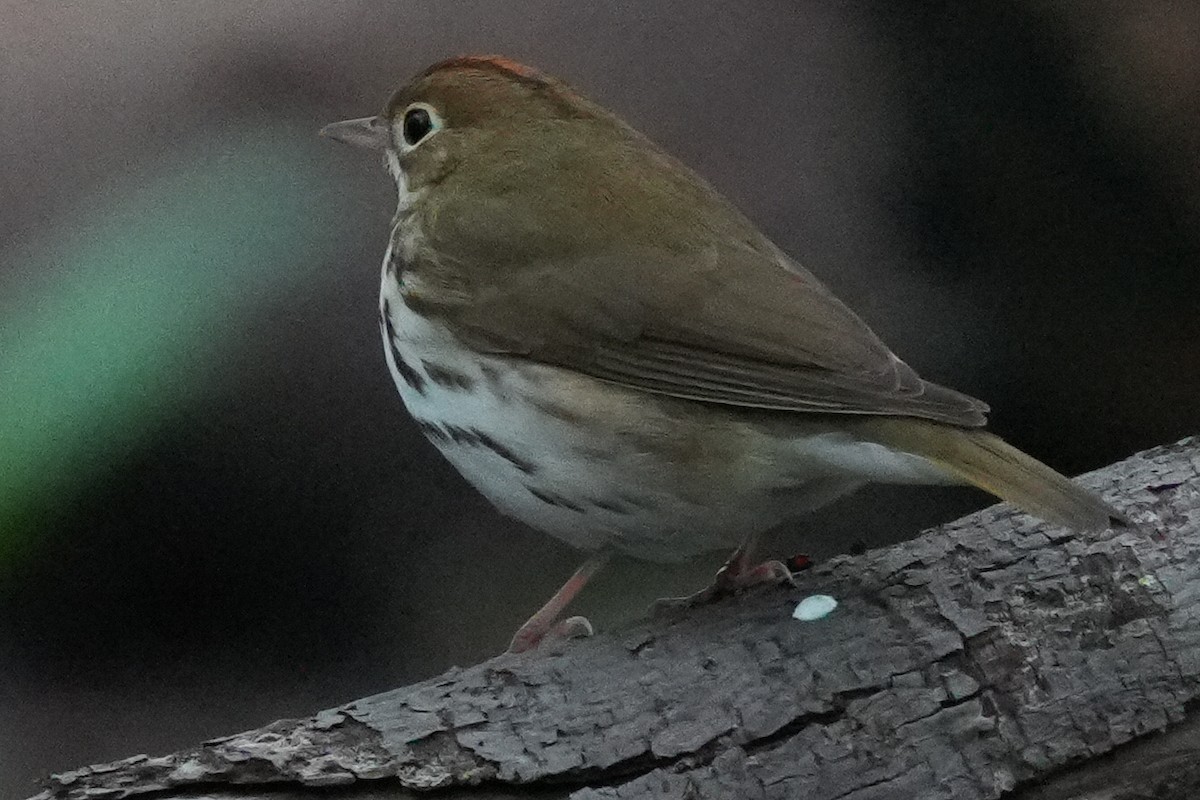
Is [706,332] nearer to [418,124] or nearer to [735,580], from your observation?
[735,580]

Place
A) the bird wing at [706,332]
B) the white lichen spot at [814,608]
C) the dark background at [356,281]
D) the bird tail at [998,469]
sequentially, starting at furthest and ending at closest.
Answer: the dark background at [356,281]
the white lichen spot at [814,608]
the bird wing at [706,332]
the bird tail at [998,469]

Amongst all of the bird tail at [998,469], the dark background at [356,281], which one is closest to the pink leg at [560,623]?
the dark background at [356,281]

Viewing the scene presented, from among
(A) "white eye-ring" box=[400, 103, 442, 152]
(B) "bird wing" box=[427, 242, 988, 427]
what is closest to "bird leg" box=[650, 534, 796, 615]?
Result: (B) "bird wing" box=[427, 242, 988, 427]

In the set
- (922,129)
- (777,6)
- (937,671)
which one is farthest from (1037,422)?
(937,671)

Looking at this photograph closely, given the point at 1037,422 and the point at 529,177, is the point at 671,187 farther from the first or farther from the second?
the point at 1037,422

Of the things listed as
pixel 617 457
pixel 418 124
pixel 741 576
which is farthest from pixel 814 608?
pixel 418 124

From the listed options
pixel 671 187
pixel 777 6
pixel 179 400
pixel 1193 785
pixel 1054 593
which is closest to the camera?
pixel 1193 785

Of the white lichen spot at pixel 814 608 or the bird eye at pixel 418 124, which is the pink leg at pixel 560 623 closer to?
the white lichen spot at pixel 814 608
